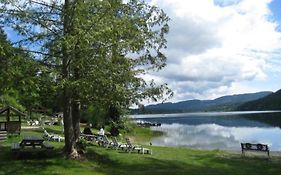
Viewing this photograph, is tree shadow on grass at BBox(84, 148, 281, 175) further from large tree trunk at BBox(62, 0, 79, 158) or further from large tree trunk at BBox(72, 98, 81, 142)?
large tree trunk at BBox(72, 98, 81, 142)

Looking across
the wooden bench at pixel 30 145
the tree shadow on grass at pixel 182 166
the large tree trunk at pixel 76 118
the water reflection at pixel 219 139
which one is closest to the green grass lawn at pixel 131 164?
the tree shadow on grass at pixel 182 166

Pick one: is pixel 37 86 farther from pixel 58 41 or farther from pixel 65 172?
pixel 65 172

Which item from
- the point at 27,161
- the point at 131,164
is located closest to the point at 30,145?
the point at 27,161

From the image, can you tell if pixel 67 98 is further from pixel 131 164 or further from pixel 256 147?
pixel 256 147

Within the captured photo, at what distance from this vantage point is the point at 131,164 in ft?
73.9

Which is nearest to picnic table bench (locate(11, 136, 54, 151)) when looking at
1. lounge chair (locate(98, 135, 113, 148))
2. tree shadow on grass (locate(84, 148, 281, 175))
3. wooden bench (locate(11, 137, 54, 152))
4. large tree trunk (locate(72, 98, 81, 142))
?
wooden bench (locate(11, 137, 54, 152))

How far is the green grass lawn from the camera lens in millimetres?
19453

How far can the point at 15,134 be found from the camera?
3347 centimetres

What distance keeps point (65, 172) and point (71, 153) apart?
3.37m

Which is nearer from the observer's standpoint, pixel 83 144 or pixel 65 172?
pixel 65 172

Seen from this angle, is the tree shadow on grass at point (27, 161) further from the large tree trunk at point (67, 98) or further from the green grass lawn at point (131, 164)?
the large tree trunk at point (67, 98)

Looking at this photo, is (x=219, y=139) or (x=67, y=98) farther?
(x=219, y=139)

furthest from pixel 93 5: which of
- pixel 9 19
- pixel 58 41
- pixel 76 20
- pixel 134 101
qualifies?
pixel 134 101

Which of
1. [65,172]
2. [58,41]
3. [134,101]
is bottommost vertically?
[65,172]
